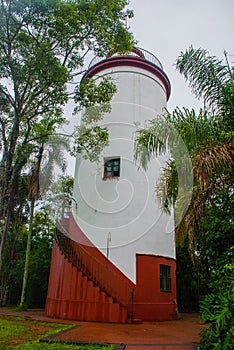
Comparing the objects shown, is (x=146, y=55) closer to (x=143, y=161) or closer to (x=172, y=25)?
(x=172, y=25)

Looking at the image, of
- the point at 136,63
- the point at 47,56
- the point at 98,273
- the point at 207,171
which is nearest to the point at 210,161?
the point at 207,171

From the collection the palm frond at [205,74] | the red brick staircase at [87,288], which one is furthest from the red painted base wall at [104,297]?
the palm frond at [205,74]

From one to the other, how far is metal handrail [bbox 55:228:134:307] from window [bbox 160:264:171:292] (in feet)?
4.85

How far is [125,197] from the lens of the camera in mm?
10625

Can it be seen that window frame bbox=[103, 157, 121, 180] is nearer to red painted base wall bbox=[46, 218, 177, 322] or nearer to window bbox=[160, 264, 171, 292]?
red painted base wall bbox=[46, 218, 177, 322]

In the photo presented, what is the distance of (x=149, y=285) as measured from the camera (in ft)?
31.3

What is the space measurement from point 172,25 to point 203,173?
5.28 metres

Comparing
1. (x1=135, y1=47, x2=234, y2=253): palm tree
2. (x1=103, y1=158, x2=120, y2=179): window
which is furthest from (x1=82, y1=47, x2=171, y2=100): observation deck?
(x1=135, y1=47, x2=234, y2=253): palm tree

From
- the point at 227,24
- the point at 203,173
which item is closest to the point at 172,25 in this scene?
the point at 227,24

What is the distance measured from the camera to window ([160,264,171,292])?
33.2 feet

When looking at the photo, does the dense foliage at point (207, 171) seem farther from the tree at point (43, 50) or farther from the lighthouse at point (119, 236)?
the lighthouse at point (119, 236)

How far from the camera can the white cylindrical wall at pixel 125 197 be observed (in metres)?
10.1

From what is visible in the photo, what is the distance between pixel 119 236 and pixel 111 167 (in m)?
2.85

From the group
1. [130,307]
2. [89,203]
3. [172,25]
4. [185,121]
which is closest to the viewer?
[185,121]
